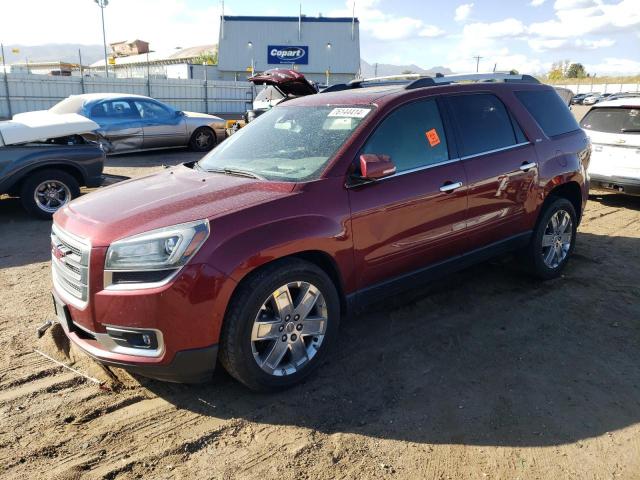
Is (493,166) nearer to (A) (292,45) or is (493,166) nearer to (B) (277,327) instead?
(B) (277,327)

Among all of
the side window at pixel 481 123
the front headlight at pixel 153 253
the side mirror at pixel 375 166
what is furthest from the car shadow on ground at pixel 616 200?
the front headlight at pixel 153 253

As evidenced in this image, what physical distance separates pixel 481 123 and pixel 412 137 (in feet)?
2.90

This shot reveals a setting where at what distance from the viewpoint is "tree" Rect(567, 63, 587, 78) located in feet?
348

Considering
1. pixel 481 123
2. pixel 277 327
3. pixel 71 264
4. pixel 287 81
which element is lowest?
pixel 277 327

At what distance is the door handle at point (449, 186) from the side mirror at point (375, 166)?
2.21 feet

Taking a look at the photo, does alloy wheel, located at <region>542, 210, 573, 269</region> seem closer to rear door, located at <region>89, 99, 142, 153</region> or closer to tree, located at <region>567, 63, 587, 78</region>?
rear door, located at <region>89, 99, 142, 153</region>

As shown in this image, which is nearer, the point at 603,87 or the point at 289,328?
the point at 289,328

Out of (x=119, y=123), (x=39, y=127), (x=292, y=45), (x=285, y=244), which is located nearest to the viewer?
(x=285, y=244)

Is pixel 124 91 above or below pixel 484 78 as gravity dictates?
above

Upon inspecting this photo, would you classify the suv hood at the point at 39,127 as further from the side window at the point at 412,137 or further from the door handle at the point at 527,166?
the door handle at the point at 527,166

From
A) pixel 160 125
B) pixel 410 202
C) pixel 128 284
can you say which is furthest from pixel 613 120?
pixel 160 125

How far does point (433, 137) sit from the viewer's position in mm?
4074

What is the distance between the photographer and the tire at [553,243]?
4988 mm

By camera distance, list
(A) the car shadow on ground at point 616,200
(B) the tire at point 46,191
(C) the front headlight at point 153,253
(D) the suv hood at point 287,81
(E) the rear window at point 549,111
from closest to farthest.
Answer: (C) the front headlight at point 153,253
(E) the rear window at point 549,111
(B) the tire at point 46,191
(A) the car shadow on ground at point 616,200
(D) the suv hood at point 287,81
